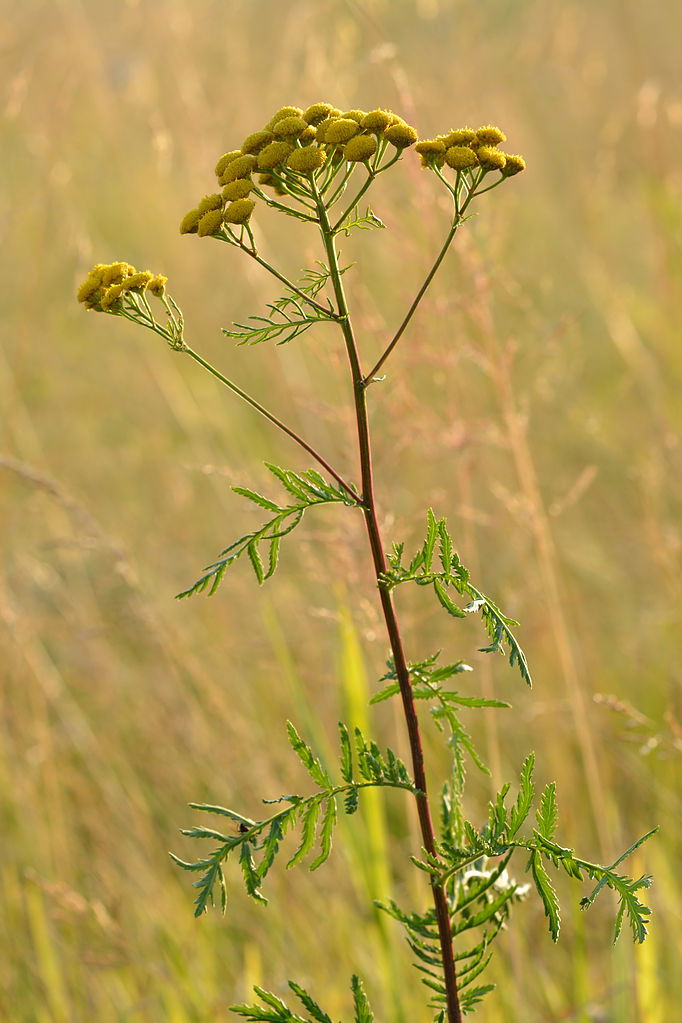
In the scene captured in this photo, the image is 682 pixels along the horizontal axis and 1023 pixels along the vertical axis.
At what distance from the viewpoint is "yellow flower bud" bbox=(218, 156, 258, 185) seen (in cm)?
81

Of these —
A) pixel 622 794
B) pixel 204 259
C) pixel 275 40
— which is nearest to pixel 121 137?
pixel 275 40

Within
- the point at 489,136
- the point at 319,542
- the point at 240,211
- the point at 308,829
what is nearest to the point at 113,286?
the point at 240,211

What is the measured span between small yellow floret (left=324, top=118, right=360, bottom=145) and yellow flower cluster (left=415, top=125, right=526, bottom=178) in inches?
2.9

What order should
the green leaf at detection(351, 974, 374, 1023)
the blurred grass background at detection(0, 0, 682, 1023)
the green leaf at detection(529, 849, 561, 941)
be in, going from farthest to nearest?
the blurred grass background at detection(0, 0, 682, 1023) → the green leaf at detection(351, 974, 374, 1023) → the green leaf at detection(529, 849, 561, 941)

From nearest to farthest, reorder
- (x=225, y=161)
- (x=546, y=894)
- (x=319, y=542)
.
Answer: (x=546, y=894) < (x=225, y=161) < (x=319, y=542)

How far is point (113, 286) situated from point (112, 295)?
1cm

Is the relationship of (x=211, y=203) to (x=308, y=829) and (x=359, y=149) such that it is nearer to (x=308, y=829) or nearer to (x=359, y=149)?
(x=359, y=149)

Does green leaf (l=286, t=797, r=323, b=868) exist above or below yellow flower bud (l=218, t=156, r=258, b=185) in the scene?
below

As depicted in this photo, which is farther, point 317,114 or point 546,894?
point 317,114

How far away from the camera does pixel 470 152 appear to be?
82 cm

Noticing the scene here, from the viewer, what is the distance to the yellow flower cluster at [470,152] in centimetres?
82

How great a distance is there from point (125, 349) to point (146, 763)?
2.40m

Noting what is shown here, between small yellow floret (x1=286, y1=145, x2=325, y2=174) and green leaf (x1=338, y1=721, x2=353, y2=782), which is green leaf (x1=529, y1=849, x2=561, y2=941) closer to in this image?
green leaf (x1=338, y1=721, x2=353, y2=782)

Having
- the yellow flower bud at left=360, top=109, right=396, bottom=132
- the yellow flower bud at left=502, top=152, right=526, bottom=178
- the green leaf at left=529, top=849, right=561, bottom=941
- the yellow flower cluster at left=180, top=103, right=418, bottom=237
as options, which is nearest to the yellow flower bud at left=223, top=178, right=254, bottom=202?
the yellow flower cluster at left=180, top=103, right=418, bottom=237
